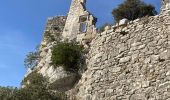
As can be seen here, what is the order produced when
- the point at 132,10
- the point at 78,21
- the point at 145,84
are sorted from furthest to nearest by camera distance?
the point at 78,21
the point at 132,10
the point at 145,84

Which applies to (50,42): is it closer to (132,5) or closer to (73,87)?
(132,5)

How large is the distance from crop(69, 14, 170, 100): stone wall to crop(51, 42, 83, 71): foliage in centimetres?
330

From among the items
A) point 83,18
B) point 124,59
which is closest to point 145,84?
point 124,59

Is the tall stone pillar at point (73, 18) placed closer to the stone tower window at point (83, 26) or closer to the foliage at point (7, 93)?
the stone tower window at point (83, 26)

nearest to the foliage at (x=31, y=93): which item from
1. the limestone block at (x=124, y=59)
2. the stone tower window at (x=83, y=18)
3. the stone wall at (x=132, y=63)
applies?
the stone wall at (x=132, y=63)

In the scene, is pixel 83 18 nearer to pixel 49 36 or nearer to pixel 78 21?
pixel 78 21

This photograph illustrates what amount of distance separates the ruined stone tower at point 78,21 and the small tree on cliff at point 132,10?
160 centimetres

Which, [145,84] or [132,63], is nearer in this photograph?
[145,84]

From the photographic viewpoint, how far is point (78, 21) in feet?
84.9

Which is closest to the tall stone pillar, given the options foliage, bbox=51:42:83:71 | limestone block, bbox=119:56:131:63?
foliage, bbox=51:42:83:71

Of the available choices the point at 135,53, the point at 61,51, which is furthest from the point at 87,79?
the point at 61,51

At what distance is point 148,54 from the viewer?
41.5 feet

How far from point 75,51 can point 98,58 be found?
161 inches

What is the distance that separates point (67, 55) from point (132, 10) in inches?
229
